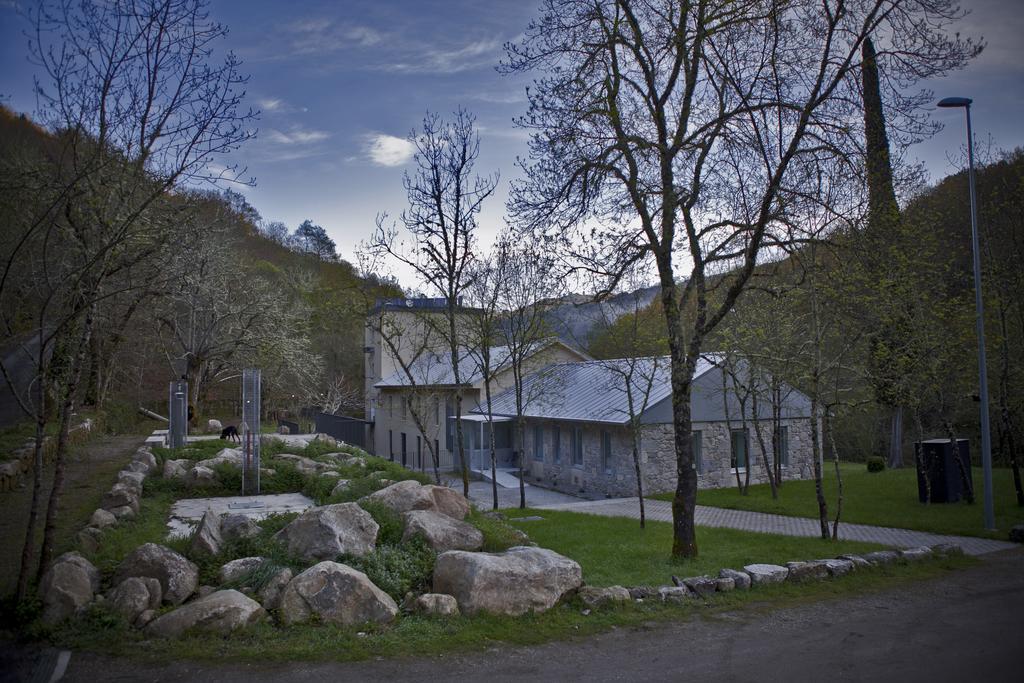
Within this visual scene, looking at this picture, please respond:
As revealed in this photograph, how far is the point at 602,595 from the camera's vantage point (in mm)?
7715

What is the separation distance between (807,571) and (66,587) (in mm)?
8603

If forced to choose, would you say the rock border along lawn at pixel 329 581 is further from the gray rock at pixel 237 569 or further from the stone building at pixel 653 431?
the stone building at pixel 653 431

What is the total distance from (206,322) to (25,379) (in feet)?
32.5

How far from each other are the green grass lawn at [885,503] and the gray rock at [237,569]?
12751 mm

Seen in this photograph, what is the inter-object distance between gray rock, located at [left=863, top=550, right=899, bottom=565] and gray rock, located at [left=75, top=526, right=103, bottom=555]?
10157mm

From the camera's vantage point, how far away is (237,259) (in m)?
32.3

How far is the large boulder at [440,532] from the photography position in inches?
335

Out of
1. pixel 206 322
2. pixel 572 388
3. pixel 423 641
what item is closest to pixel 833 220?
pixel 423 641

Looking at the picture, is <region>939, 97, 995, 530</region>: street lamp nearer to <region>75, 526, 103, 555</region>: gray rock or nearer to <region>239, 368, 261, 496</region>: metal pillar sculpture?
<region>239, 368, 261, 496</region>: metal pillar sculpture

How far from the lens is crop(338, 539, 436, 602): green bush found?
24.8 feet

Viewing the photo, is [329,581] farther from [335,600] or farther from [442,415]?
[442,415]

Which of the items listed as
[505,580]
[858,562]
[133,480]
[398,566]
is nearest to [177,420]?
[133,480]

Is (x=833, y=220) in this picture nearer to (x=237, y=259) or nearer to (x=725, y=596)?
(x=725, y=596)

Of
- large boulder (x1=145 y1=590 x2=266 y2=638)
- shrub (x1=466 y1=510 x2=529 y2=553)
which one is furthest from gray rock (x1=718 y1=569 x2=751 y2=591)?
large boulder (x1=145 y1=590 x2=266 y2=638)
